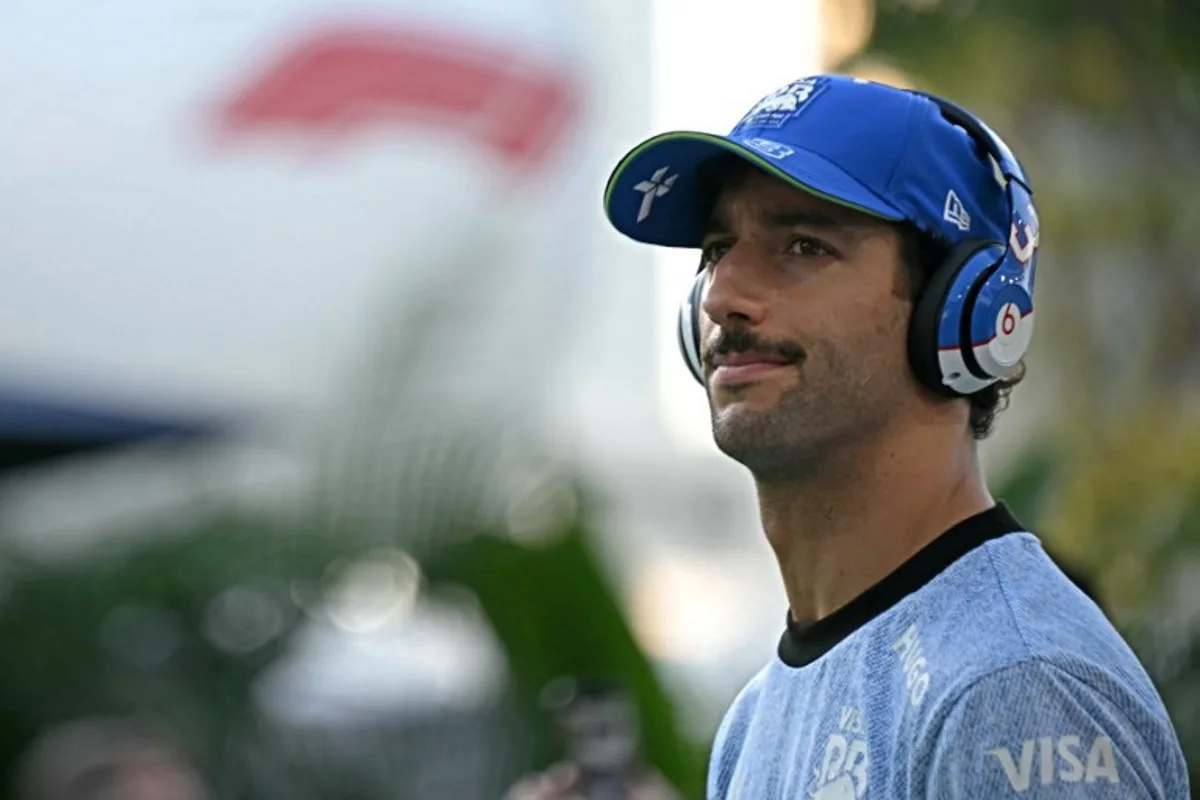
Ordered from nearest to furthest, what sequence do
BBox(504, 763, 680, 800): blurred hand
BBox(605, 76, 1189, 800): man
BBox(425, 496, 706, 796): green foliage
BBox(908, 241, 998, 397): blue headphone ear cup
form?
1. BBox(605, 76, 1189, 800): man
2. BBox(908, 241, 998, 397): blue headphone ear cup
3. BBox(504, 763, 680, 800): blurred hand
4. BBox(425, 496, 706, 796): green foliage

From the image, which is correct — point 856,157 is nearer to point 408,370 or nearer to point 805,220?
point 805,220

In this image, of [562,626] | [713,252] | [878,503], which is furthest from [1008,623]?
[562,626]

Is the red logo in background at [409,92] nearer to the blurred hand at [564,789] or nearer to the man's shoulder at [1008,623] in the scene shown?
the blurred hand at [564,789]

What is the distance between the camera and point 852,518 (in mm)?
2164

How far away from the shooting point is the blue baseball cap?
213 centimetres

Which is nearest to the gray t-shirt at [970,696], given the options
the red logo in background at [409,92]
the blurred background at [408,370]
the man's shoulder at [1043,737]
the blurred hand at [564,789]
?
the man's shoulder at [1043,737]

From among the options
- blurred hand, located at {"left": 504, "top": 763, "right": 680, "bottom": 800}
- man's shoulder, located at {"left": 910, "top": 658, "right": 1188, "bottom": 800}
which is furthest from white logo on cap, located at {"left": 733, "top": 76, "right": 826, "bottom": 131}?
blurred hand, located at {"left": 504, "top": 763, "right": 680, "bottom": 800}

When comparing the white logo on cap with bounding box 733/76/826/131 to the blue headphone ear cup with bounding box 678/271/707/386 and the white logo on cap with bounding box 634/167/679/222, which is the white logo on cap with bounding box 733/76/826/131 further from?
the blue headphone ear cup with bounding box 678/271/707/386

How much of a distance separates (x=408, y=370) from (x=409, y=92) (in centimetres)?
235

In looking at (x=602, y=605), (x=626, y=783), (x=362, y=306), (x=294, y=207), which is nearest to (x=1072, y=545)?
(x=602, y=605)

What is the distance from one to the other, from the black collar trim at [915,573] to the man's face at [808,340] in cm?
14

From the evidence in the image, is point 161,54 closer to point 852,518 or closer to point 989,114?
point 989,114

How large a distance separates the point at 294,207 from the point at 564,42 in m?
1.89

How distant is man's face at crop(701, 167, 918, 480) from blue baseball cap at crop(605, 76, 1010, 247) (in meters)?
0.05
